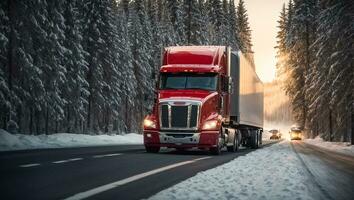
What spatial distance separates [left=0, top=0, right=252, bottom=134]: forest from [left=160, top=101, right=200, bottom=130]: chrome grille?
135cm

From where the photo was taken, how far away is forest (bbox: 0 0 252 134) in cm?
3416

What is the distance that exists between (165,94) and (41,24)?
1841cm

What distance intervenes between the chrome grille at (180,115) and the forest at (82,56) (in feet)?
4.42

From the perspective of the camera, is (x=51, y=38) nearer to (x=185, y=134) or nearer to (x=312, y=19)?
(x=185, y=134)

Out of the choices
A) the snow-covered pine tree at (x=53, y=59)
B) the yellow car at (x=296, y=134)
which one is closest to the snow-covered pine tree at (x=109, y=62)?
the snow-covered pine tree at (x=53, y=59)

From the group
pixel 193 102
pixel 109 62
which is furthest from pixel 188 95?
pixel 109 62

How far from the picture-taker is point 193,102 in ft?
68.0

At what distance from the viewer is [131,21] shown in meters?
80.5

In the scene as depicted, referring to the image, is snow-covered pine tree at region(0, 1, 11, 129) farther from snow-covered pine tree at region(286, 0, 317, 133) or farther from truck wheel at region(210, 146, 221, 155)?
snow-covered pine tree at region(286, 0, 317, 133)

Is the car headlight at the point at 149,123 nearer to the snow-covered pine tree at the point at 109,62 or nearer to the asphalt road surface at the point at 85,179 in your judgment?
the asphalt road surface at the point at 85,179

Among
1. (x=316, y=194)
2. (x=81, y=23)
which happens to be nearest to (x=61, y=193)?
(x=316, y=194)

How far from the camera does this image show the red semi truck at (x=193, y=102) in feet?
68.0

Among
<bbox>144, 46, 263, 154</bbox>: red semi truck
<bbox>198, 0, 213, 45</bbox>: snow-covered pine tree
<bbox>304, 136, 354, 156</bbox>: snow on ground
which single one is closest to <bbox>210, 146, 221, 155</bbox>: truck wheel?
<bbox>144, 46, 263, 154</bbox>: red semi truck

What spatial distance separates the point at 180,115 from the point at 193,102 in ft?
2.28
